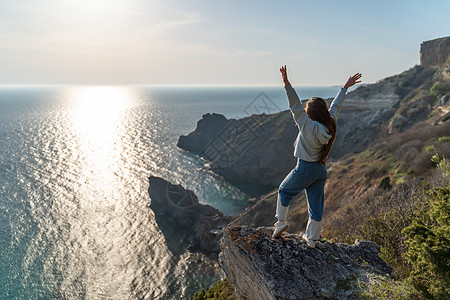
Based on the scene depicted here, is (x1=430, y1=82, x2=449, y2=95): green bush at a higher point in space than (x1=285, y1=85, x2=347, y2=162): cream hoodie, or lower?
higher

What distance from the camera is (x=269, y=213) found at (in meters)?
37.8

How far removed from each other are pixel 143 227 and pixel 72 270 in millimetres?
11251

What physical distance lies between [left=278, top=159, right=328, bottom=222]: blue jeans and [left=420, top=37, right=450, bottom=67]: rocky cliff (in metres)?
72.6

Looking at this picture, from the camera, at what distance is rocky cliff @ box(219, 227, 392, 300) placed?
5961 mm

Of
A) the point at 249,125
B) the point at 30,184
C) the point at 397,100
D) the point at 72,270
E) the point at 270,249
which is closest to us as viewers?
the point at 270,249

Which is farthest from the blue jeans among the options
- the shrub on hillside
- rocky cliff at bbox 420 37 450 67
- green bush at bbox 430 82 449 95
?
rocky cliff at bbox 420 37 450 67

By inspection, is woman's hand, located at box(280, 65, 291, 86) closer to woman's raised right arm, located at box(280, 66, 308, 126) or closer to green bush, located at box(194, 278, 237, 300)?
woman's raised right arm, located at box(280, 66, 308, 126)

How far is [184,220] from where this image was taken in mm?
43344

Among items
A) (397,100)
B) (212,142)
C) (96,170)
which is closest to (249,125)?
(212,142)

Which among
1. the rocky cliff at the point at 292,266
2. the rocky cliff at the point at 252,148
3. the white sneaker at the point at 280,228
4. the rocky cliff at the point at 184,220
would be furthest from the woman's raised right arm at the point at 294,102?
the rocky cliff at the point at 252,148

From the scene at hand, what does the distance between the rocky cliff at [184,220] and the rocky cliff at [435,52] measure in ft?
202

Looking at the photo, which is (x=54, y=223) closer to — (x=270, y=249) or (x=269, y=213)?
(x=269, y=213)

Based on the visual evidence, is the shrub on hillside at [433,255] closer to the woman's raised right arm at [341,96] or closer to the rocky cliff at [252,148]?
the woman's raised right arm at [341,96]

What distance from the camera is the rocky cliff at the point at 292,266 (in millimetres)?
5961
